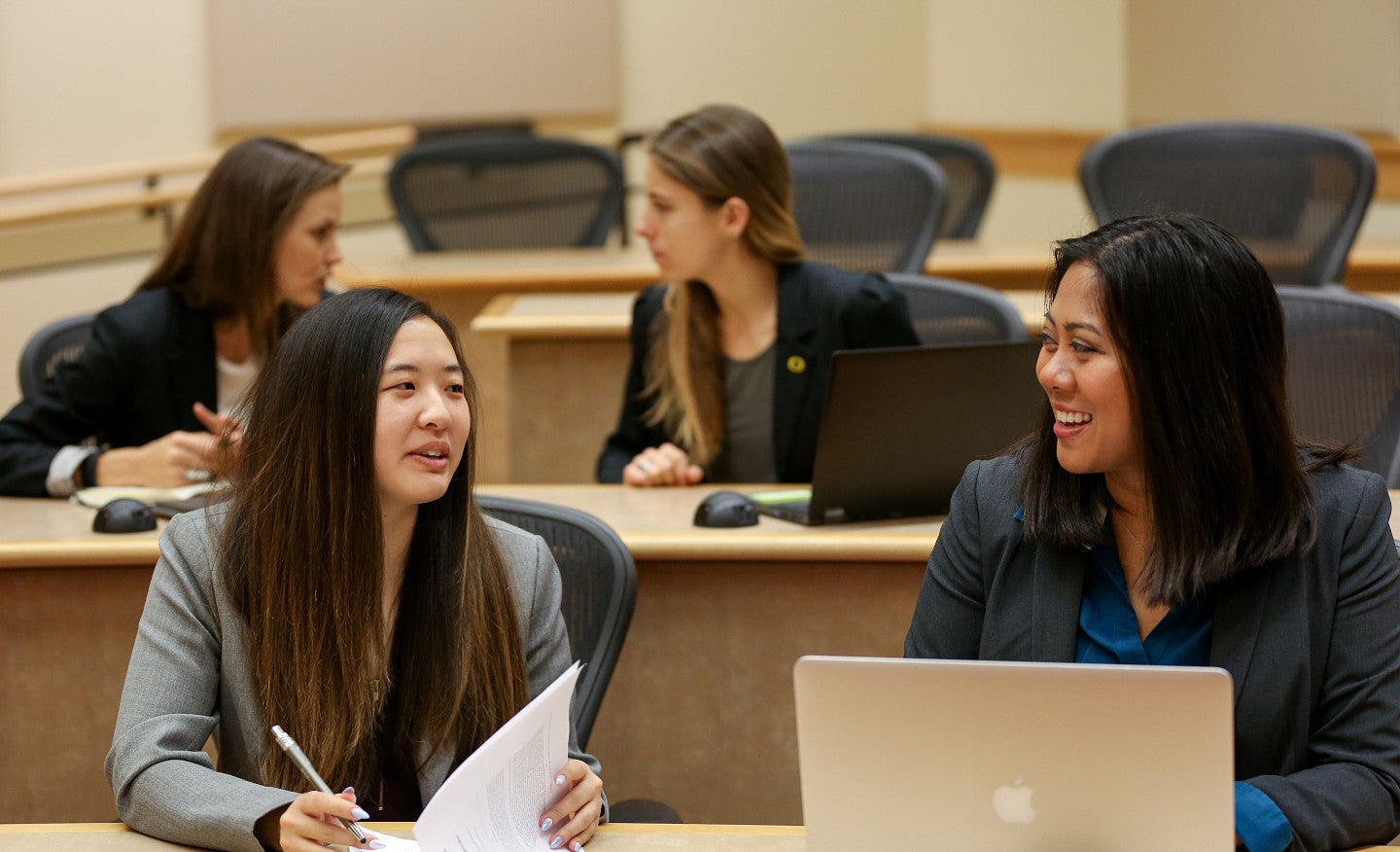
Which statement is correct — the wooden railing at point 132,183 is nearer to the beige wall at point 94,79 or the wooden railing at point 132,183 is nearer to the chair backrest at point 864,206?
the beige wall at point 94,79

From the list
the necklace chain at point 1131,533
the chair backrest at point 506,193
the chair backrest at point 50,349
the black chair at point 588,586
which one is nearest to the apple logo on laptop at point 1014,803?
the necklace chain at point 1131,533

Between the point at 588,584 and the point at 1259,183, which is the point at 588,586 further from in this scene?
the point at 1259,183

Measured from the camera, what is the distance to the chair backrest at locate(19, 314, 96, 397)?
9.01 ft

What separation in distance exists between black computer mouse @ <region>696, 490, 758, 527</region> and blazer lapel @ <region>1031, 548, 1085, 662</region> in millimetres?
736

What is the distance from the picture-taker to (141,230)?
5.32m

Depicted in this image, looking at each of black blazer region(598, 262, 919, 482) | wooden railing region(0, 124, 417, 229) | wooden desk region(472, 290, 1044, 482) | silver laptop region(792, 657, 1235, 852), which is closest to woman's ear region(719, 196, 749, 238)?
black blazer region(598, 262, 919, 482)

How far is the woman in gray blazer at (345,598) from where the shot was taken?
1507 millimetres

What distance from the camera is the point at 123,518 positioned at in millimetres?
2146

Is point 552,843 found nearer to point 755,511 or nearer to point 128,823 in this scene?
point 128,823

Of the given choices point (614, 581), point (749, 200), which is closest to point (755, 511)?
point (614, 581)

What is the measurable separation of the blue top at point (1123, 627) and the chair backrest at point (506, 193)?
3133 mm

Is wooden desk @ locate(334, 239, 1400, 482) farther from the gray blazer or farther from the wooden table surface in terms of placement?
the gray blazer

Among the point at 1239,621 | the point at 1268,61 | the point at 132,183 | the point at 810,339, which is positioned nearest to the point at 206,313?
the point at 810,339

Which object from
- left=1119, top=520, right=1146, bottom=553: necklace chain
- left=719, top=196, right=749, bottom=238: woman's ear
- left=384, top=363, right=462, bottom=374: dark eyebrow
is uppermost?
left=719, top=196, right=749, bottom=238: woman's ear
